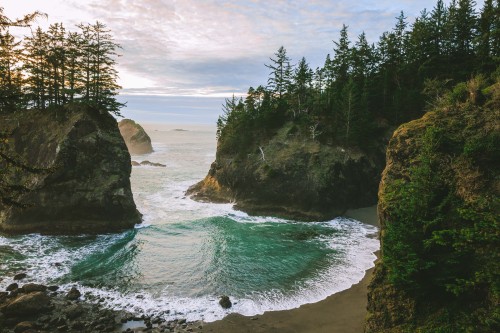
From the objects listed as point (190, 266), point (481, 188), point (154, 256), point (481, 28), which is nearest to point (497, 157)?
point (481, 188)

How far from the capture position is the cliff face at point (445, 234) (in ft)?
36.2

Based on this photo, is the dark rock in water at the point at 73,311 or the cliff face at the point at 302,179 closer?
the dark rock in water at the point at 73,311

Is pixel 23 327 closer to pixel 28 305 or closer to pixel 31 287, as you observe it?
pixel 28 305

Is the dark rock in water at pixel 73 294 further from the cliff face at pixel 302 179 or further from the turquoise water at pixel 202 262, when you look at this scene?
the cliff face at pixel 302 179

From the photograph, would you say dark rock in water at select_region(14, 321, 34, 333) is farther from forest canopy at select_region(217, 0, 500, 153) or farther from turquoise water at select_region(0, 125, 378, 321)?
forest canopy at select_region(217, 0, 500, 153)

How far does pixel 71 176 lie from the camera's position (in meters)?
30.5

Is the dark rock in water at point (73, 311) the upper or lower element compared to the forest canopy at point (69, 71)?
lower

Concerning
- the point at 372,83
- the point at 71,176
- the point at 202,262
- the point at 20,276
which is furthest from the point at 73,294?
the point at 372,83

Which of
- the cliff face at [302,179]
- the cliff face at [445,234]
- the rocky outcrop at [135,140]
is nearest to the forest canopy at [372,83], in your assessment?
the cliff face at [302,179]

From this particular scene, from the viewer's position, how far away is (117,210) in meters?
31.5

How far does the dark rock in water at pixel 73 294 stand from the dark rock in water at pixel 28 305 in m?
1.14

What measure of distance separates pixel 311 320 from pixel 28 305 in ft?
52.1

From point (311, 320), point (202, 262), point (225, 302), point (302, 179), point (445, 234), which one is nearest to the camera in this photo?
point (445, 234)

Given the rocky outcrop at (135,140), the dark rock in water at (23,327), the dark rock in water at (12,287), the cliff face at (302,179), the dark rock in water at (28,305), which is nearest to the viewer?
the dark rock in water at (23,327)
